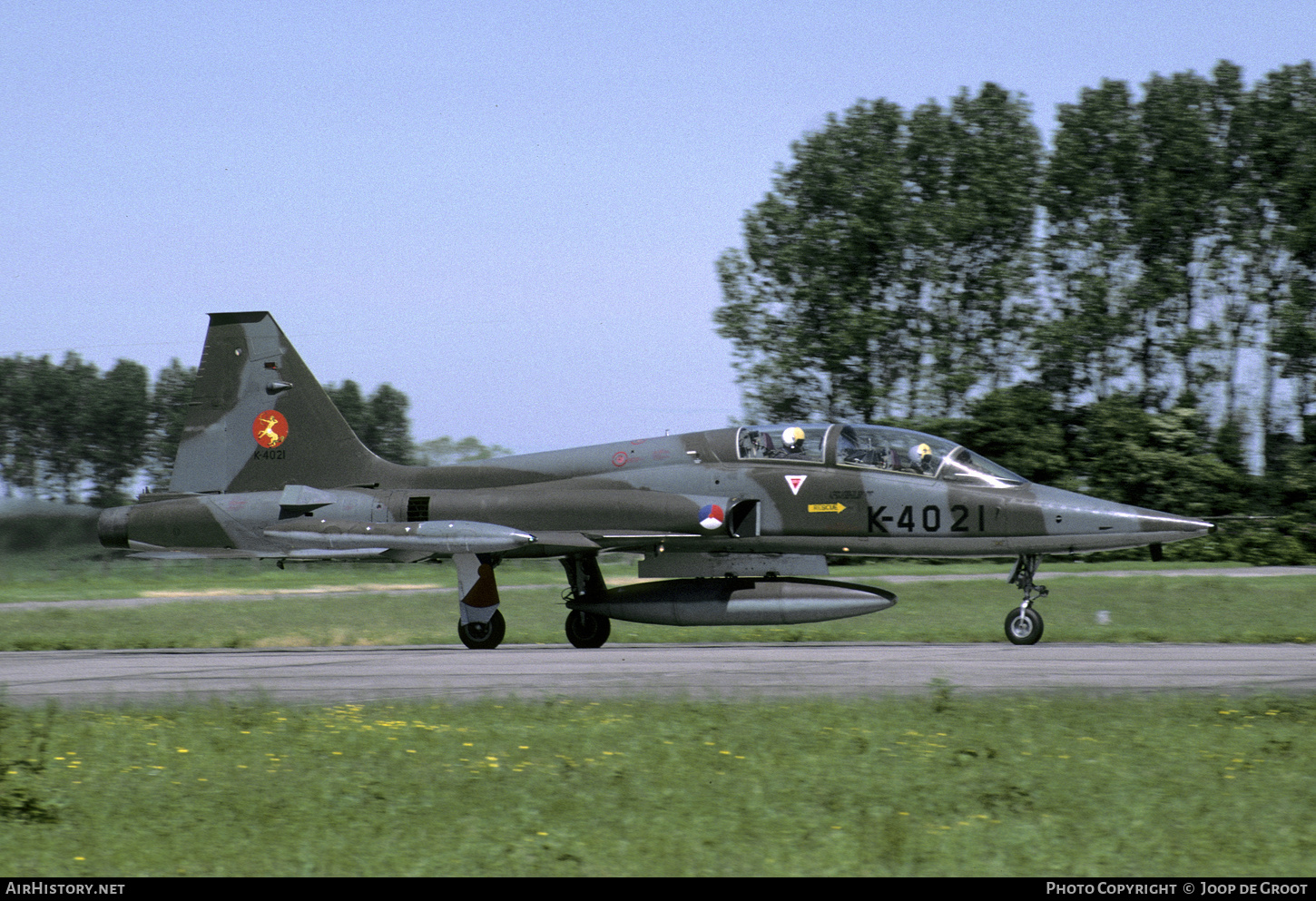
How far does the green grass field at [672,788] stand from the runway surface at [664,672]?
3.54 ft

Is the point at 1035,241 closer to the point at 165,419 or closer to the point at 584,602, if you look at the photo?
the point at 584,602

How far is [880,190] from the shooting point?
166 ft

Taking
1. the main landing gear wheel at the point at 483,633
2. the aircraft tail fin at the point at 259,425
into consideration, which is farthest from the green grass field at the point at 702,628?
the aircraft tail fin at the point at 259,425

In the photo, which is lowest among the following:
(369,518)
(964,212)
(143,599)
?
(143,599)

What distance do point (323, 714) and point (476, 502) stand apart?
8700 millimetres

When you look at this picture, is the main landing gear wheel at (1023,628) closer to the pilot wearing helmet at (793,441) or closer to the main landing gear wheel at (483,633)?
the pilot wearing helmet at (793,441)

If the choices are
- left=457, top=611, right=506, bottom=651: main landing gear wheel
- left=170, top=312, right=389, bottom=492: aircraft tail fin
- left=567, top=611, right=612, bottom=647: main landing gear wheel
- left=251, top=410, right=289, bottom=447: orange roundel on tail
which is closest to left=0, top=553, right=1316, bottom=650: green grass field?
left=567, top=611, right=612, bottom=647: main landing gear wheel

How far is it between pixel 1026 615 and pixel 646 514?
5.18 meters

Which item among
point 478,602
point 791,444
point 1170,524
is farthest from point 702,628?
point 1170,524

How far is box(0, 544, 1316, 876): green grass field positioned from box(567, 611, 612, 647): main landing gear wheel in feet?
25.8

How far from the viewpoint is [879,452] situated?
17.8 meters

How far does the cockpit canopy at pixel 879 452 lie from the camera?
17.6 m
